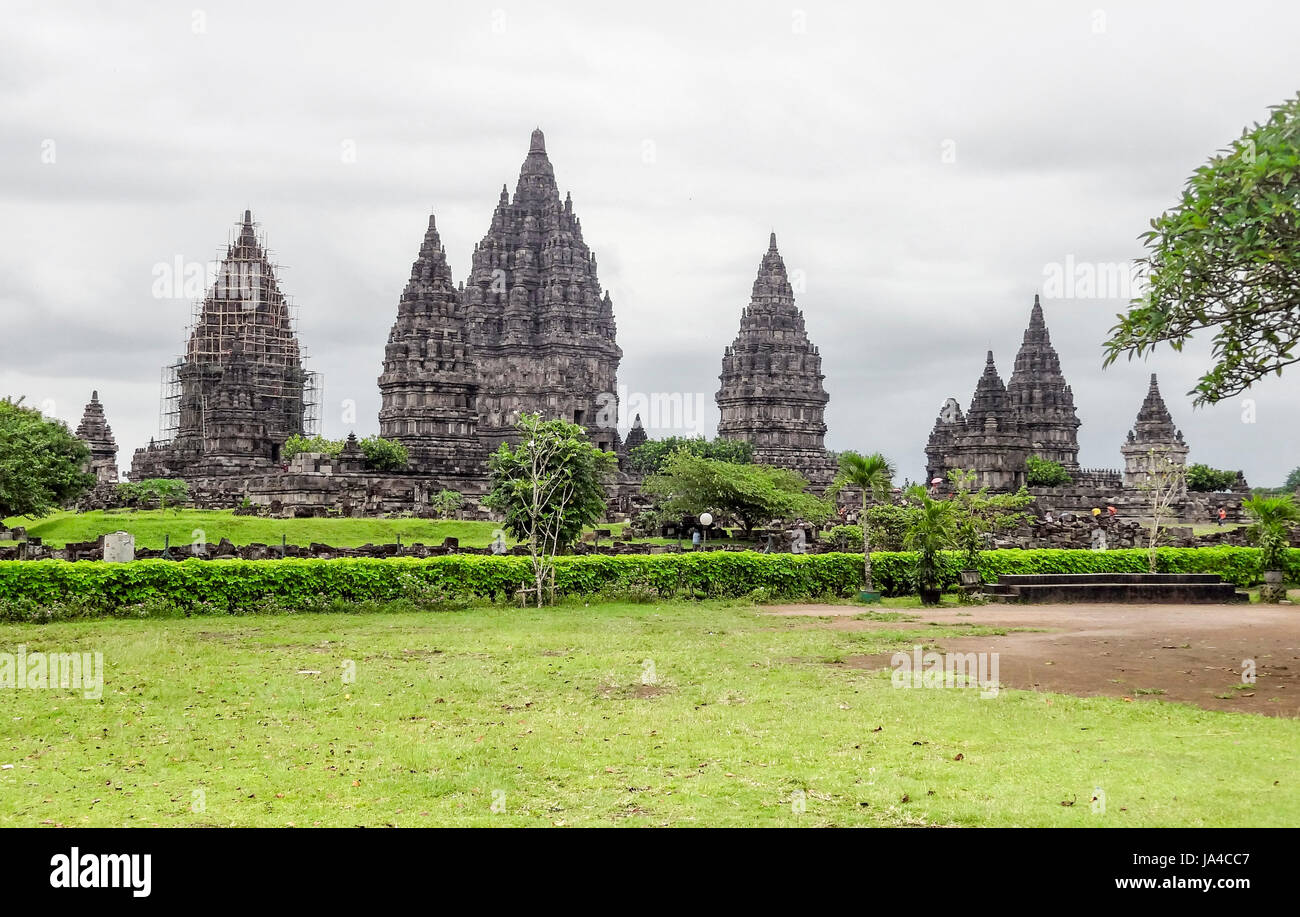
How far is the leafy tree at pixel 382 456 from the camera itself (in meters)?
60.5

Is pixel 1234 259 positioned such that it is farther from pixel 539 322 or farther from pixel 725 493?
pixel 539 322

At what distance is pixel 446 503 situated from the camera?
51062 millimetres

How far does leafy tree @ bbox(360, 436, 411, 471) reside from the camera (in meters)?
60.5

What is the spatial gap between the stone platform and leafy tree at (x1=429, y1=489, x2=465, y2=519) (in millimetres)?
25747

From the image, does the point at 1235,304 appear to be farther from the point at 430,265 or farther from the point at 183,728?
the point at 430,265

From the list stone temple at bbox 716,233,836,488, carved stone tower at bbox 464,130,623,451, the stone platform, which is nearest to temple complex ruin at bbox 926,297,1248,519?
stone temple at bbox 716,233,836,488

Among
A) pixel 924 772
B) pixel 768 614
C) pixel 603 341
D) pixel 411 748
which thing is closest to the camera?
pixel 924 772

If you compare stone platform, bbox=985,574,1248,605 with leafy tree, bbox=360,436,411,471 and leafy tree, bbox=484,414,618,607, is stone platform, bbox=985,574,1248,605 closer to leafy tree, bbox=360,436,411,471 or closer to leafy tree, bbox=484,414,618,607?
leafy tree, bbox=484,414,618,607

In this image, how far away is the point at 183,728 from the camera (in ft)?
41.9

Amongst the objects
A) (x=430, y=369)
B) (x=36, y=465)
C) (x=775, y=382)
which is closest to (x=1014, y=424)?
(x=775, y=382)

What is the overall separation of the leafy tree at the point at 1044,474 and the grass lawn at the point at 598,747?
222 feet

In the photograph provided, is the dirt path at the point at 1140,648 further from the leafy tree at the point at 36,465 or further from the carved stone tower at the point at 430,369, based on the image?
the carved stone tower at the point at 430,369

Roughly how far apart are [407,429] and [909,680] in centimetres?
5783

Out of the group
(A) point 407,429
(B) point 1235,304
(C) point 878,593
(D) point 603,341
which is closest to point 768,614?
(C) point 878,593
